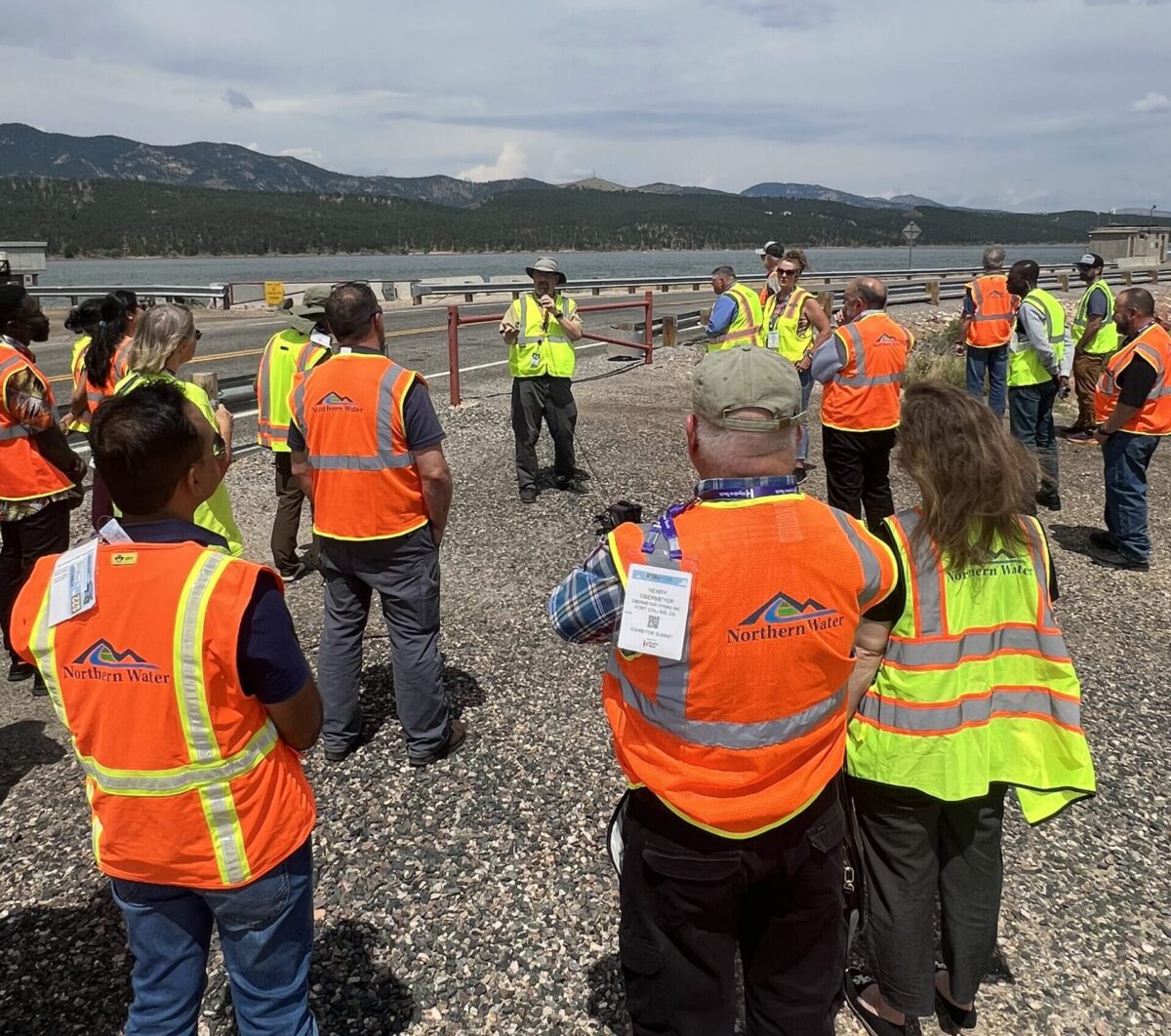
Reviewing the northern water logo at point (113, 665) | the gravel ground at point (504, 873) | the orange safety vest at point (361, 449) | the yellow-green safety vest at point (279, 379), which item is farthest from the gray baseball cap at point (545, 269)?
the northern water logo at point (113, 665)

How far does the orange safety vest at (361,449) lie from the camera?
139 inches

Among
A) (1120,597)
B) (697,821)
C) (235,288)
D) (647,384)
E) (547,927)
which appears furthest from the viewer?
(235,288)

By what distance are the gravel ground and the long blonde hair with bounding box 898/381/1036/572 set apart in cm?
158

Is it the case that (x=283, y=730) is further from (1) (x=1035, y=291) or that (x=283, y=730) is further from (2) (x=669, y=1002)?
(1) (x=1035, y=291)

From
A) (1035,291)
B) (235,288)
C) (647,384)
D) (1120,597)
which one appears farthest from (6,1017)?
(235,288)

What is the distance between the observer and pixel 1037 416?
795 cm

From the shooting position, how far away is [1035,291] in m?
7.58

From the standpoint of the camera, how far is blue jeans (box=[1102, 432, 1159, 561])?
20.5 ft

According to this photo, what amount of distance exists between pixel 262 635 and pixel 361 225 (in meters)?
159

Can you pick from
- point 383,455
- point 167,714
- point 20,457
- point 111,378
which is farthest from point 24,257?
point 167,714

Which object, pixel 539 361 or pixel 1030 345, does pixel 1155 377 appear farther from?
pixel 539 361

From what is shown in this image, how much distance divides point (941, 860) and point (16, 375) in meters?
4.45

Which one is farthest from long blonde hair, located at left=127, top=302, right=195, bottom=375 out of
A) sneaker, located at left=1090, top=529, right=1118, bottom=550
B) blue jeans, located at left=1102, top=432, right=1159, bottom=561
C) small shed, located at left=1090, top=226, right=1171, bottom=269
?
small shed, located at left=1090, top=226, right=1171, bottom=269

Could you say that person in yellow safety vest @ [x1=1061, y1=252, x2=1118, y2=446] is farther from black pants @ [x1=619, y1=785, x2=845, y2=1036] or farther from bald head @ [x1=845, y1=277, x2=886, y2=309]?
black pants @ [x1=619, y1=785, x2=845, y2=1036]
